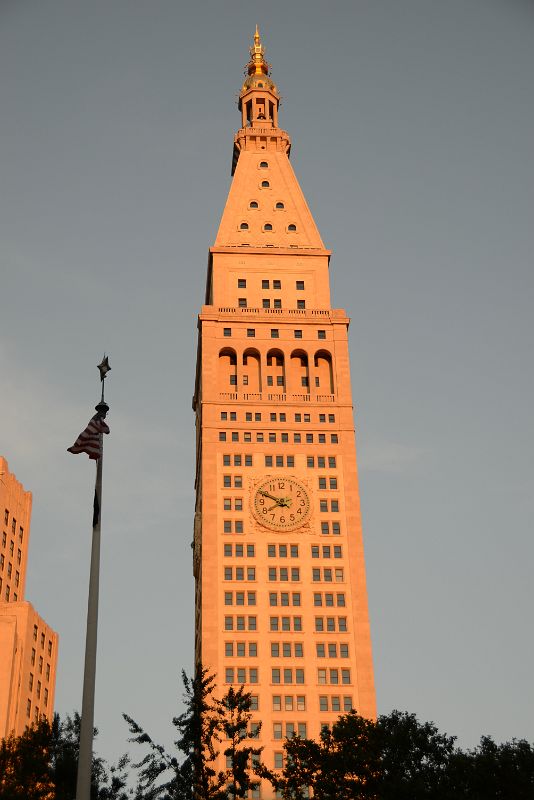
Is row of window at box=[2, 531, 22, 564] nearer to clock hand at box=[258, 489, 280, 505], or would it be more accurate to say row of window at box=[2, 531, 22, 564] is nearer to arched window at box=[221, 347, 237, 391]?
arched window at box=[221, 347, 237, 391]

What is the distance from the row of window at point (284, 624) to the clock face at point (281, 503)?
32.1 feet

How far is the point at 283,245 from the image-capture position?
151000 mm

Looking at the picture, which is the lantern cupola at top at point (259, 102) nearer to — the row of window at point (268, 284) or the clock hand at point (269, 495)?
the row of window at point (268, 284)

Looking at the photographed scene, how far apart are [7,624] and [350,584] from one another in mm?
36189

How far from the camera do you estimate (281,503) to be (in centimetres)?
12962

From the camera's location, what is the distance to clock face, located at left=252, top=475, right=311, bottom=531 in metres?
129

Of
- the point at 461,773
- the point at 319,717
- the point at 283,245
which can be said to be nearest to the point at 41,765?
the point at 461,773

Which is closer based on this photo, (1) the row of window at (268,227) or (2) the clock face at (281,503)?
(2) the clock face at (281,503)

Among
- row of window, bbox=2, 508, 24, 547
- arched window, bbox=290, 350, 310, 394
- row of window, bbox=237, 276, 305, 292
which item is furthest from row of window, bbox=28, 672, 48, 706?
row of window, bbox=237, 276, 305, 292

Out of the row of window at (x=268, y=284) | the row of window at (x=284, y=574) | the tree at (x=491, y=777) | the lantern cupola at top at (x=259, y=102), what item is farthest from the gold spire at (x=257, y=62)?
the tree at (x=491, y=777)

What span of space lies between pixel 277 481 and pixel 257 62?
73074mm

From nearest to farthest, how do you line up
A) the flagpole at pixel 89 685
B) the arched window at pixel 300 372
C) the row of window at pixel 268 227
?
the flagpole at pixel 89 685 < the arched window at pixel 300 372 < the row of window at pixel 268 227

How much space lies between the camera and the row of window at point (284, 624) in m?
124

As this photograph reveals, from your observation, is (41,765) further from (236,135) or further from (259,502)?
(236,135)
